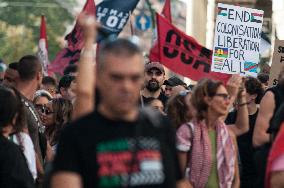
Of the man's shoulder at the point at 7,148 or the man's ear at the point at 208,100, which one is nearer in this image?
the man's shoulder at the point at 7,148

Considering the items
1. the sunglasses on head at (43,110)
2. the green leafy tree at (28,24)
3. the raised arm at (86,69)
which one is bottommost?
the green leafy tree at (28,24)

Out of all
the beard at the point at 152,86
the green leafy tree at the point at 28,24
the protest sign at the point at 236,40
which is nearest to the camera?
the beard at the point at 152,86

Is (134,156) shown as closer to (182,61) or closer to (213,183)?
(213,183)

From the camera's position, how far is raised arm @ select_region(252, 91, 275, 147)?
9086 mm

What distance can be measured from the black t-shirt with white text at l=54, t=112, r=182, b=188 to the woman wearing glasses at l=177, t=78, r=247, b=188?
2.51 m

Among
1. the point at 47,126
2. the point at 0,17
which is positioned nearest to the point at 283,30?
the point at 47,126

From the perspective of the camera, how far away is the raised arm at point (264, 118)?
9086 mm

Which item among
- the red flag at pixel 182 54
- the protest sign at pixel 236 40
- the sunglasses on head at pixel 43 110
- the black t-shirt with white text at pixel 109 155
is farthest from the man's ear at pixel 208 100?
the red flag at pixel 182 54

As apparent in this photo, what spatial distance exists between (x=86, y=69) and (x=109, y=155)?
34.0 inches

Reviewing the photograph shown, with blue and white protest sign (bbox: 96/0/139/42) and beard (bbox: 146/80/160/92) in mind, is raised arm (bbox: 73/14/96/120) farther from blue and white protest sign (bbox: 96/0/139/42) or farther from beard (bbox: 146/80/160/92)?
blue and white protest sign (bbox: 96/0/139/42)

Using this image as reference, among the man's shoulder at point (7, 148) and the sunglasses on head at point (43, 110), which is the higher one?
the man's shoulder at point (7, 148)

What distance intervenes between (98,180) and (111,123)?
0.27 metres

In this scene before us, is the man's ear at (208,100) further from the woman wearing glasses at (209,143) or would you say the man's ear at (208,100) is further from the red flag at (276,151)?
the red flag at (276,151)

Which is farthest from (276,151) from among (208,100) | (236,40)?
(236,40)
